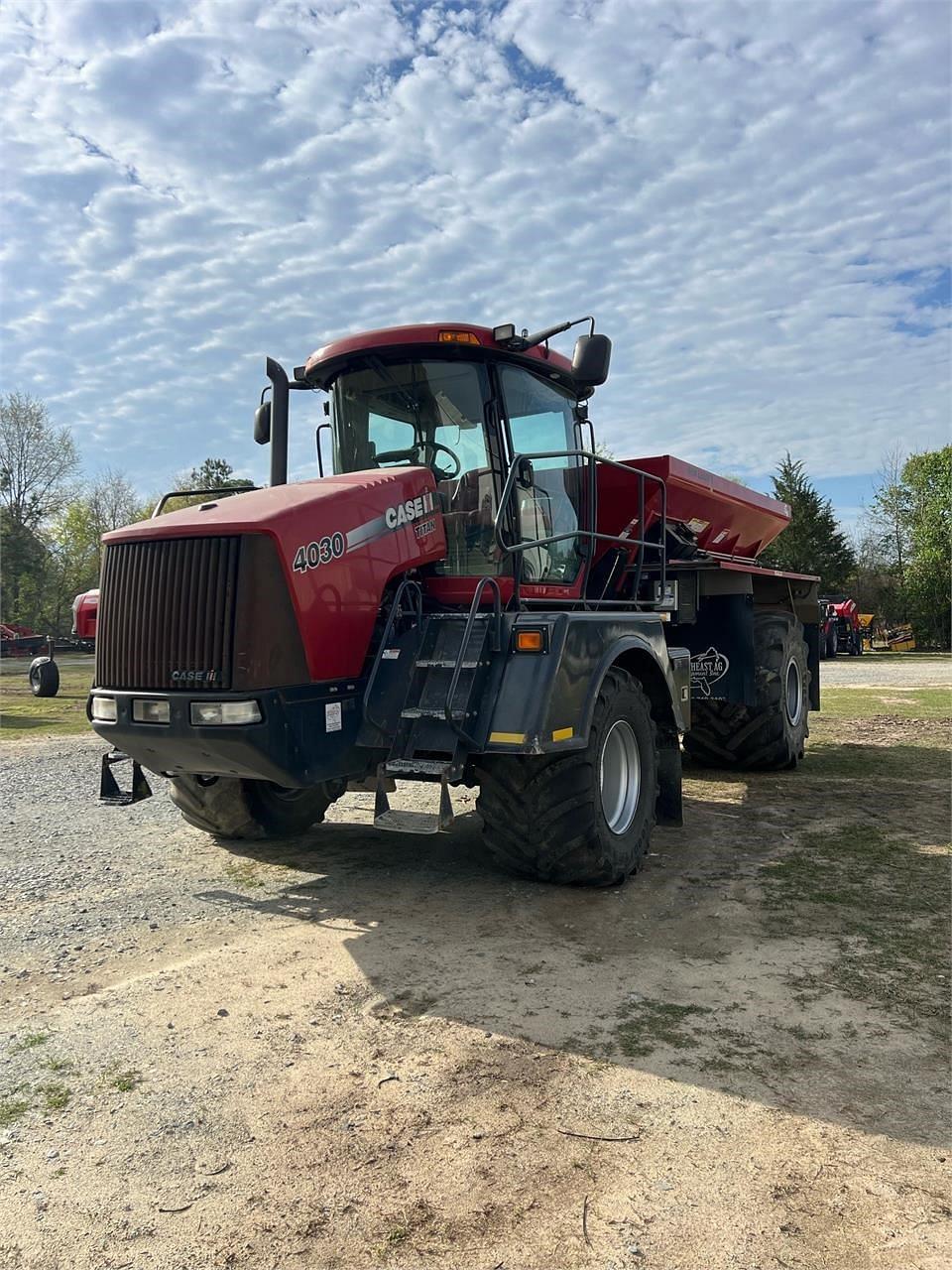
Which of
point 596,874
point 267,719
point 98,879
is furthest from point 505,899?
point 98,879

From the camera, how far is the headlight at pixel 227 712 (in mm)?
3984

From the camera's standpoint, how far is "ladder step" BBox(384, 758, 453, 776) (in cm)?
419

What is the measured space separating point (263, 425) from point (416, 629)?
2.02 meters

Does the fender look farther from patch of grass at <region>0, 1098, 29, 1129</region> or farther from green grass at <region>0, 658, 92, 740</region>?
green grass at <region>0, 658, 92, 740</region>

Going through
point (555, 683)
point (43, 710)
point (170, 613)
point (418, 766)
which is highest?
point (170, 613)

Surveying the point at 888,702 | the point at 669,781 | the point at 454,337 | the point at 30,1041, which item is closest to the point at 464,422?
the point at 454,337

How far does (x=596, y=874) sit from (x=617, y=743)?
837 millimetres

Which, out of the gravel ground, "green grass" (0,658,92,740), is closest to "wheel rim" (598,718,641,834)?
the gravel ground

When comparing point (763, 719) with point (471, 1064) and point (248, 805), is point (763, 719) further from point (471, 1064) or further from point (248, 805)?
point (471, 1064)

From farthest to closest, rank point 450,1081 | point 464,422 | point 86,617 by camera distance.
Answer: point 86,617
point 464,422
point 450,1081

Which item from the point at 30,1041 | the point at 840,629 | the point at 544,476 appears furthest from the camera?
the point at 840,629

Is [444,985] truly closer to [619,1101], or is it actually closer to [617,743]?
[619,1101]

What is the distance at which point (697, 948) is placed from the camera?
4000 mm

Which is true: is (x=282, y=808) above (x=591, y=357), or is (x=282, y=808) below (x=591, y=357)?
below
